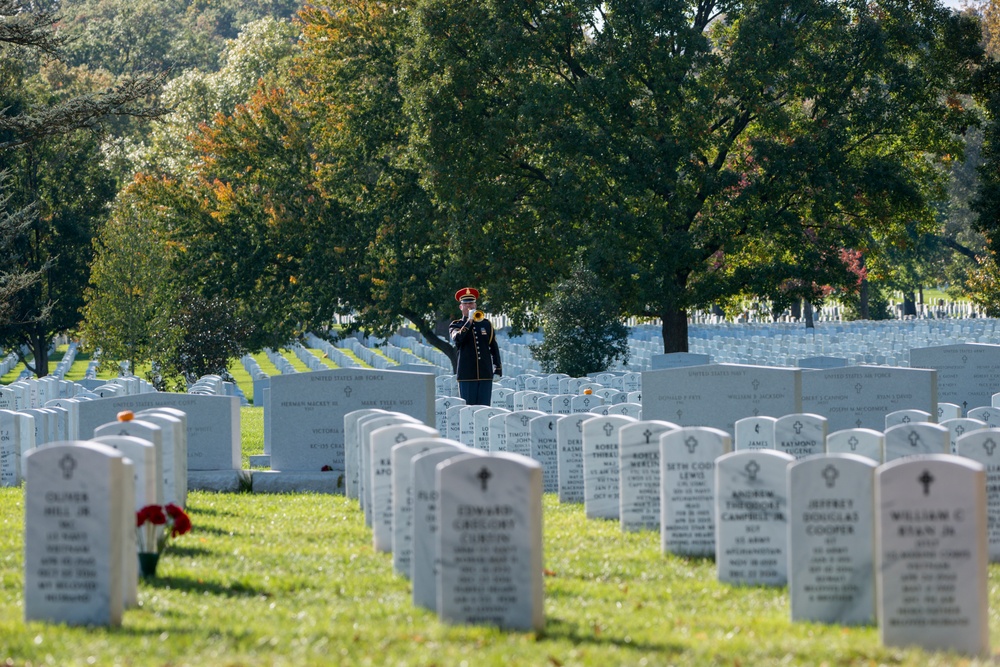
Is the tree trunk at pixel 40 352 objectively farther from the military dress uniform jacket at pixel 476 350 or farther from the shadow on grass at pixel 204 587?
the shadow on grass at pixel 204 587

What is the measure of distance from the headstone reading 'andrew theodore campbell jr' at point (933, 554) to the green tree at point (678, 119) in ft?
78.0

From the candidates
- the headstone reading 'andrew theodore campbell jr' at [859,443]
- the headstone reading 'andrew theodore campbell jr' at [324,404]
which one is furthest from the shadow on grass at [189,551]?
the headstone reading 'andrew theodore campbell jr' at [324,404]

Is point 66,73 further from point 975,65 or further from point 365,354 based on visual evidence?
point 975,65

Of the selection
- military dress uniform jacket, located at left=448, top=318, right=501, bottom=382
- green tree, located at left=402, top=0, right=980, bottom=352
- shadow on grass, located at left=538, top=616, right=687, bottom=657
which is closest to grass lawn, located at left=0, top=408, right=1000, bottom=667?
shadow on grass, located at left=538, top=616, right=687, bottom=657

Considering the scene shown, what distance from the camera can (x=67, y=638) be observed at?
6.95m

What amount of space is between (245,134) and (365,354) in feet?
45.1

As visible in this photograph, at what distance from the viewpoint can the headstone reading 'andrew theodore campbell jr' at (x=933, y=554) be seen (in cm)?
680

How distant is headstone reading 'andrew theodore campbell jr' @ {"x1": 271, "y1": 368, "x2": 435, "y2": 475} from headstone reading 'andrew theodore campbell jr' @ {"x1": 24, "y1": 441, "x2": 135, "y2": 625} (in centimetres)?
852

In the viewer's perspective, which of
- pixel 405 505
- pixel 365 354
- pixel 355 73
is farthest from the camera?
pixel 365 354

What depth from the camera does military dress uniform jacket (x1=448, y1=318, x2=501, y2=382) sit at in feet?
56.7

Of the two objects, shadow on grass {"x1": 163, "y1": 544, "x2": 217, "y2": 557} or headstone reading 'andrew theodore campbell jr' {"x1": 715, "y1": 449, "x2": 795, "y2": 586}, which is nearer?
headstone reading 'andrew theodore campbell jr' {"x1": 715, "y1": 449, "x2": 795, "y2": 586}

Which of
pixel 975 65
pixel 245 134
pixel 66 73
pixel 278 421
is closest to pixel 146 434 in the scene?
pixel 278 421

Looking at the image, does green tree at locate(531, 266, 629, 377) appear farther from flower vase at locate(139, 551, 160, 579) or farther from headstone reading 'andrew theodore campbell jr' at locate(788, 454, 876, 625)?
headstone reading 'andrew theodore campbell jr' at locate(788, 454, 876, 625)

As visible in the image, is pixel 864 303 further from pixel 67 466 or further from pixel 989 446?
pixel 67 466
